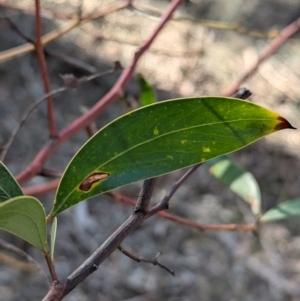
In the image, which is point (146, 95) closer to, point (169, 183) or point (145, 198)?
point (145, 198)

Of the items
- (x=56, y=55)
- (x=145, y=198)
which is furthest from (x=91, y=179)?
(x=56, y=55)

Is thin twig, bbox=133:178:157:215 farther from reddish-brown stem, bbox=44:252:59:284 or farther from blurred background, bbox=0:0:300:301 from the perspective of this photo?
blurred background, bbox=0:0:300:301

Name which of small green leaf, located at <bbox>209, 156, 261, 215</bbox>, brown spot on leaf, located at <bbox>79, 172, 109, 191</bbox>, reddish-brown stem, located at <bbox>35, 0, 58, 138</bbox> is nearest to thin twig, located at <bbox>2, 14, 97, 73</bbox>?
reddish-brown stem, located at <bbox>35, 0, 58, 138</bbox>

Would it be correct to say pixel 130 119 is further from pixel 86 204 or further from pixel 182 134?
pixel 86 204

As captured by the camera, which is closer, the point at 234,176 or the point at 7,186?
the point at 7,186

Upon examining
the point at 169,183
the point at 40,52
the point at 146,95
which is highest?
the point at 40,52

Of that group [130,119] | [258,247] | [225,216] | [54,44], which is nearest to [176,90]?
[54,44]

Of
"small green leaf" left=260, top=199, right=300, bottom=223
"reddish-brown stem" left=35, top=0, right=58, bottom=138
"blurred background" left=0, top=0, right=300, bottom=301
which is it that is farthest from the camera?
"blurred background" left=0, top=0, right=300, bottom=301

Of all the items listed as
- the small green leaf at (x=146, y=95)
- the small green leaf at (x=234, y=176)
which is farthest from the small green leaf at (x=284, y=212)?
the small green leaf at (x=146, y=95)
